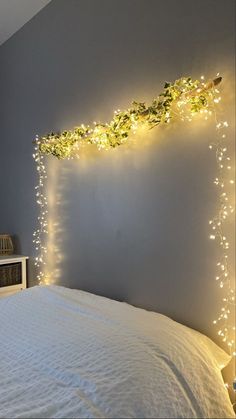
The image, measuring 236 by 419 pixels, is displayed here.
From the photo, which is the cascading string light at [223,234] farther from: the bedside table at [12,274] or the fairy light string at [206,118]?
the bedside table at [12,274]

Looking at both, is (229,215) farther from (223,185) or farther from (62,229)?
(62,229)

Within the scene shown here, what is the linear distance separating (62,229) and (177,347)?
131cm

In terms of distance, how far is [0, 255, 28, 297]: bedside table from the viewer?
96.4 inches

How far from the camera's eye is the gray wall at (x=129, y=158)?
1.41 m

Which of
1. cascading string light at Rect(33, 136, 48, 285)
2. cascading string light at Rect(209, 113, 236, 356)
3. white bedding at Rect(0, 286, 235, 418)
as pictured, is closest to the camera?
white bedding at Rect(0, 286, 235, 418)

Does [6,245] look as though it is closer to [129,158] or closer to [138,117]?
[129,158]

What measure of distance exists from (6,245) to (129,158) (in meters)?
1.56

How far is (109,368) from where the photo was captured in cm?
102

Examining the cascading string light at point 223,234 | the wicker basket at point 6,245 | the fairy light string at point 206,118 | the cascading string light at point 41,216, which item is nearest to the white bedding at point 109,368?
the cascading string light at point 223,234

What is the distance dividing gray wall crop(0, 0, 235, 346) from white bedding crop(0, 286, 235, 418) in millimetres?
291

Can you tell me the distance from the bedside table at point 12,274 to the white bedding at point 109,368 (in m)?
1.01

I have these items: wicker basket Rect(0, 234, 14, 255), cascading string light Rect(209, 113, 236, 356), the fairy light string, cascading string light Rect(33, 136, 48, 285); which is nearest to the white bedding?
cascading string light Rect(209, 113, 236, 356)

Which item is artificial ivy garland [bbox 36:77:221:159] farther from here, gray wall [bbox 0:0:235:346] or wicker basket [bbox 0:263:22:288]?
wicker basket [bbox 0:263:22:288]

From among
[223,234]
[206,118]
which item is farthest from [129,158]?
[223,234]
